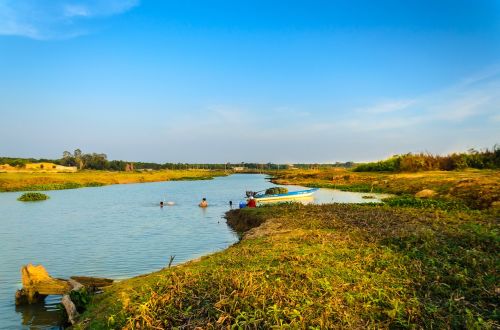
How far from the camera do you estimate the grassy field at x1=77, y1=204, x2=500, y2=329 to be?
6699 millimetres

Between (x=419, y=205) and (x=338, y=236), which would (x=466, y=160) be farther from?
(x=338, y=236)

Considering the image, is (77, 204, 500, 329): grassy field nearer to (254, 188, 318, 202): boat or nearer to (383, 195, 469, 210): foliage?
(383, 195, 469, 210): foliage

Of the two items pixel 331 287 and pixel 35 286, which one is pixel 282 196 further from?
pixel 331 287

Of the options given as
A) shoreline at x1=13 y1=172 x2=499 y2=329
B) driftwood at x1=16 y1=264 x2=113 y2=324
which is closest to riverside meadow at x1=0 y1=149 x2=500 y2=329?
shoreline at x1=13 y1=172 x2=499 y2=329

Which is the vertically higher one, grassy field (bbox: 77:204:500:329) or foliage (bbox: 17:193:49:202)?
grassy field (bbox: 77:204:500:329)

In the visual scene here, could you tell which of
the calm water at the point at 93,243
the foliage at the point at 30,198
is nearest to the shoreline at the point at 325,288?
the calm water at the point at 93,243

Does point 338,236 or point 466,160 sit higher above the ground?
point 466,160

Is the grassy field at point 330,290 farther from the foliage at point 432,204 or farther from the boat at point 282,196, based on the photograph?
the boat at point 282,196

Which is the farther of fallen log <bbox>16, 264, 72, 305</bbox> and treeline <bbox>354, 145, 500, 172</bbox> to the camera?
treeline <bbox>354, 145, 500, 172</bbox>

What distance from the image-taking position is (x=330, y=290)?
7656 mm

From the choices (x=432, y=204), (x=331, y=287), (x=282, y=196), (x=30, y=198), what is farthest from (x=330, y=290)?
(x=30, y=198)

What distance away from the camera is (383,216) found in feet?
66.9

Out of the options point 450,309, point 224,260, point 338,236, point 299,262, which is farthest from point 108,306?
point 338,236

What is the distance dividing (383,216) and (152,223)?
19.1 m
